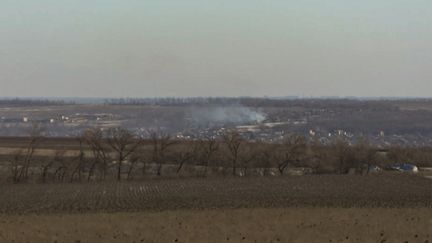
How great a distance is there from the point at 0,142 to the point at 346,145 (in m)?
72.1

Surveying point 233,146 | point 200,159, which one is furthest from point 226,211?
point 233,146

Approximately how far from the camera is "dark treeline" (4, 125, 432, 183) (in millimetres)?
73562

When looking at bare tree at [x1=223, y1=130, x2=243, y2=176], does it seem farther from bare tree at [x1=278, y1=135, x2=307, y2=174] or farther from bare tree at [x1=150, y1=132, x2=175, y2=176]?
bare tree at [x1=150, y1=132, x2=175, y2=176]

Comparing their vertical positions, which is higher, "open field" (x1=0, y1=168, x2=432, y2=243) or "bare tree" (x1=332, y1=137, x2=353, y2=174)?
"open field" (x1=0, y1=168, x2=432, y2=243)

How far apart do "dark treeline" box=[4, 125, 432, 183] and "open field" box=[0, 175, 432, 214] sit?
17537 mm

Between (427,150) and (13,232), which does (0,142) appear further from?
(13,232)

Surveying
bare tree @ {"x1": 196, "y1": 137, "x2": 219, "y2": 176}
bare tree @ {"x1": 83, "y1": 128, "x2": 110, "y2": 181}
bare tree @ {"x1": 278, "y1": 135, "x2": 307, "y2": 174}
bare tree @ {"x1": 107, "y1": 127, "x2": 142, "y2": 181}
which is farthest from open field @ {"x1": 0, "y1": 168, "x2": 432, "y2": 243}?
bare tree @ {"x1": 107, "y1": 127, "x2": 142, "y2": 181}

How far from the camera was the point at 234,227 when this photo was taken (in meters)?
23.2

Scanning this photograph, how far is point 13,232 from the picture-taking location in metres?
21.9

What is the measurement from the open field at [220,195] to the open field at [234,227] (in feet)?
21.2

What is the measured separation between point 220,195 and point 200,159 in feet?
121

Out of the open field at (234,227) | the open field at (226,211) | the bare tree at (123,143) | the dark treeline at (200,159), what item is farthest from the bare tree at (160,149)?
the open field at (234,227)

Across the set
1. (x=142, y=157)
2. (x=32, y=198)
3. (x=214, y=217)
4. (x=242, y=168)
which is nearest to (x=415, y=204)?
(x=214, y=217)

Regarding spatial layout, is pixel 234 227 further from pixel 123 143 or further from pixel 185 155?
pixel 123 143
